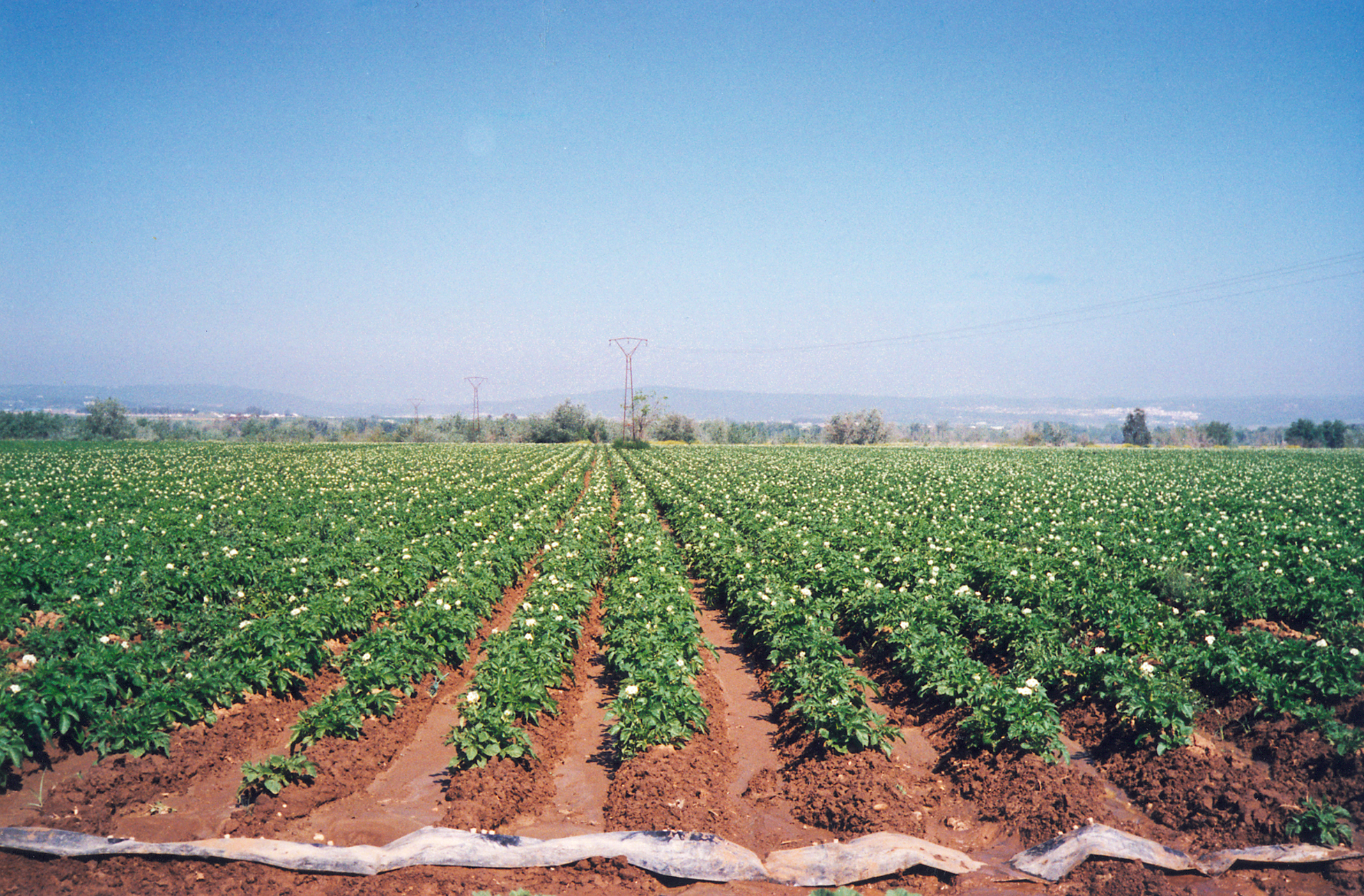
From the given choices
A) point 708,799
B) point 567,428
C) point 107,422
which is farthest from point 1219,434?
point 107,422

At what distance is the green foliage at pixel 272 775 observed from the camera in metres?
5.70

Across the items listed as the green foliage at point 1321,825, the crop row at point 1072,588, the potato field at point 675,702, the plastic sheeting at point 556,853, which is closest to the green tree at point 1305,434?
the crop row at point 1072,588

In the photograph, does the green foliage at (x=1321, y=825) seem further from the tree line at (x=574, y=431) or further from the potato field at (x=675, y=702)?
the tree line at (x=574, y=431)

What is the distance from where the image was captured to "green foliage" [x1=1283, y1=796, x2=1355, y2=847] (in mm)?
4906

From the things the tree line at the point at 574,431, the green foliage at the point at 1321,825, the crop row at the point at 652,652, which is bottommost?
the green foliage at the point at 1321,825

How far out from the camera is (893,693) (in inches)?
326

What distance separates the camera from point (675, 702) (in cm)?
668

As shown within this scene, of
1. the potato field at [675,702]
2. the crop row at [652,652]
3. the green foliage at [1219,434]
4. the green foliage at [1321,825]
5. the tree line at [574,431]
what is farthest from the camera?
the green foliage at [1219,434]

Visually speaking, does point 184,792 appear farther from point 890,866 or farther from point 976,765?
point 976,765

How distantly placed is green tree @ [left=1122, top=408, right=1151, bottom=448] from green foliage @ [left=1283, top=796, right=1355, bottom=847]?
115214 mm

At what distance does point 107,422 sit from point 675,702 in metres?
112

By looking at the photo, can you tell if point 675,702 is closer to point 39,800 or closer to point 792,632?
point 792,632

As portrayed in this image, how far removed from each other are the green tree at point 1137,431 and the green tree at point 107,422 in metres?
144

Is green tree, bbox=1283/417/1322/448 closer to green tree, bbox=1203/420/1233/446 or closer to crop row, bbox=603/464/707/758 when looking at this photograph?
green tree, bbox=1203/420/1233/446
